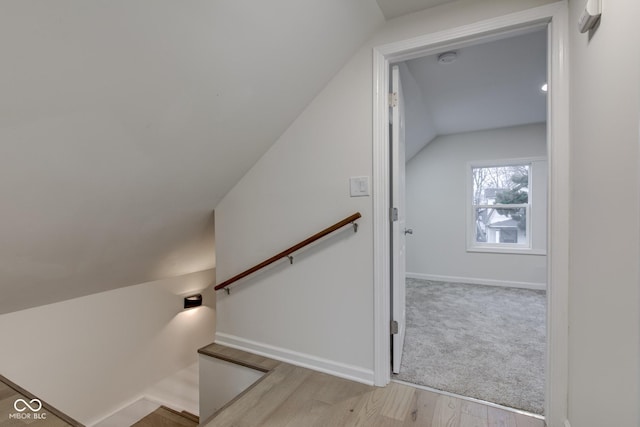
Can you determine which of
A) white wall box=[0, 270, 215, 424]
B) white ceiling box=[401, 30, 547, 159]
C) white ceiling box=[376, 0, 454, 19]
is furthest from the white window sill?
white wall box=[0, 270, 215, 424]

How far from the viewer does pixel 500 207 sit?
161 inches

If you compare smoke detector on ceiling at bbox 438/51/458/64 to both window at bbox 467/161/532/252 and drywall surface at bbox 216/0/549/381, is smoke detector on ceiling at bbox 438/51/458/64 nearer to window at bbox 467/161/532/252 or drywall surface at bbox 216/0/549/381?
drywall surface at bbox 216/0/549/381

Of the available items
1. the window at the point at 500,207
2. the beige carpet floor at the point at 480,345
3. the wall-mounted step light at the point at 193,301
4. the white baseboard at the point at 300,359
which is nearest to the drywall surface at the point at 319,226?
the white baseboard at the point at 300,359

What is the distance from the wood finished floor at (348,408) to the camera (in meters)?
1.42

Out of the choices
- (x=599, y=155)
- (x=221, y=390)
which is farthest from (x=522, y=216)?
(x=221, y=390)

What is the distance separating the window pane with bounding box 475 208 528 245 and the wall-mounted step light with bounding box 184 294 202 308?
12.6 ft

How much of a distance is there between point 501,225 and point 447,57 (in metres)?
2.93

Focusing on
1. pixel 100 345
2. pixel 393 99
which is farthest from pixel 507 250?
pixel 100 345

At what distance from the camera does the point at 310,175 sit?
6.24ft

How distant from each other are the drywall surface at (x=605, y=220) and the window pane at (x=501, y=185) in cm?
313

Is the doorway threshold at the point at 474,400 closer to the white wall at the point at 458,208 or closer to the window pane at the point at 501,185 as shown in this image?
the white wall at the point at 458,208

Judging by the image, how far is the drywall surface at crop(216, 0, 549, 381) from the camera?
172 cm

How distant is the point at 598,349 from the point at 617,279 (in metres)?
0.31

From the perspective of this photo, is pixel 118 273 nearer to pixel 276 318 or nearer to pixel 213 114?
pixel 276 318
